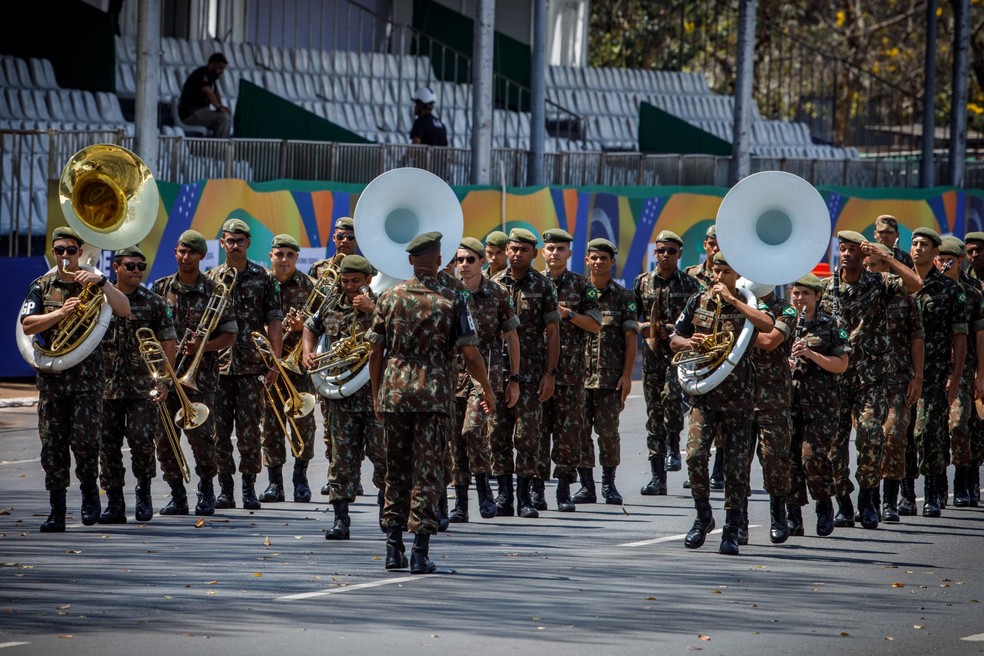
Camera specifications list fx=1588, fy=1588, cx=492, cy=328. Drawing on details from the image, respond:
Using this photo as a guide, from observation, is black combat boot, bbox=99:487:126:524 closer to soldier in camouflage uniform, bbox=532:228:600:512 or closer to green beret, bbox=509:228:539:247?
soldier in camouflage uniform, bbox=532:228:600:512

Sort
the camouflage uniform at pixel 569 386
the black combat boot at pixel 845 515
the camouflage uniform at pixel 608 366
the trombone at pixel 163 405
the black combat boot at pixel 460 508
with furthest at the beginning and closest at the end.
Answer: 1. the camouflage uniform at pixel 608 366
2. the camouflage uniform at pixel 569 386
3. the black combat boot at pixel 845 515
4. the black combat boot at pixel 460 508
5. the trombone at pixel 163 405

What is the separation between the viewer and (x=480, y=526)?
11195 millimetres

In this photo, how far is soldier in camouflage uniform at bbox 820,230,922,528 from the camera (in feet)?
37.2

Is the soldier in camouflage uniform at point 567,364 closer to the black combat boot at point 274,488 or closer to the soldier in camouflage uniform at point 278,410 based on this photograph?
the soldier in camouflage uniform at point 278,410

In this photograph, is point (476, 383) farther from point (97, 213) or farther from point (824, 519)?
point (97, 213)

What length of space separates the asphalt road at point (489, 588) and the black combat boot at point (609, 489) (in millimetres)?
447

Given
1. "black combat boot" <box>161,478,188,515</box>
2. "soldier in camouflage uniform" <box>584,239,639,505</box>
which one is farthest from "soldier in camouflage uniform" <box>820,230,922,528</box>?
"black combat boot" <box>161,478,188,515</box>

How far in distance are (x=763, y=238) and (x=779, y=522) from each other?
75.9 inches

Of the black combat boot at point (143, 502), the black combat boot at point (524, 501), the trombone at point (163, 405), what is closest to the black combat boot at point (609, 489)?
the black combat boot at point (524, 501)

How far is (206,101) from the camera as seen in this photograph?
23.5 metres

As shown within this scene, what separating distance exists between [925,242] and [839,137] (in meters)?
41.1

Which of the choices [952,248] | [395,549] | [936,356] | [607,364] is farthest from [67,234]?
[952,248]

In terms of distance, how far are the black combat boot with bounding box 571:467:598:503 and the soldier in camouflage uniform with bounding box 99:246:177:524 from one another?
11.0 ft

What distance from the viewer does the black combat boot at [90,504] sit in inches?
424
